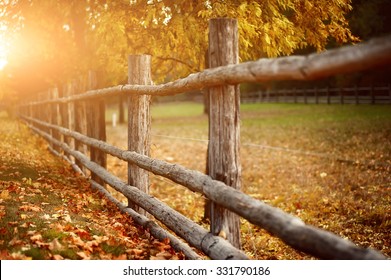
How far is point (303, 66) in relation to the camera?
2348mm

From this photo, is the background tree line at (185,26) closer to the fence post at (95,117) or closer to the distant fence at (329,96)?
the fence post at (95,117)

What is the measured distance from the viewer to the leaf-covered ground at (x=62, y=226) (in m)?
3.47

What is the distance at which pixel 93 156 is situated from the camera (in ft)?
25.2

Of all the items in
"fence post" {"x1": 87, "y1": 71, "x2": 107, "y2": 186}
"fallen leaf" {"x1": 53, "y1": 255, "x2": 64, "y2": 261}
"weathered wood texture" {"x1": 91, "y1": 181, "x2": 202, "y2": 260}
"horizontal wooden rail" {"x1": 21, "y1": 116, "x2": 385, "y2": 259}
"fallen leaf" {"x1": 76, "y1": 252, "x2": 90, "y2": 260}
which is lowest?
"weathered wood texture" {"x1": 91, "y1": 181, "x2": 202, "y2": 260}

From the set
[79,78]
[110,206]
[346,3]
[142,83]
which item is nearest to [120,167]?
[79,78]

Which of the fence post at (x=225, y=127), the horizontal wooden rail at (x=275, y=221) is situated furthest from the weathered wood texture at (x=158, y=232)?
the horizontal wooden rail at (x=275, y=221)

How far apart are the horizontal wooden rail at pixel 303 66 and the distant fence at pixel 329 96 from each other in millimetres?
29152

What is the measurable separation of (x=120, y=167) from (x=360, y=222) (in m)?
7.52

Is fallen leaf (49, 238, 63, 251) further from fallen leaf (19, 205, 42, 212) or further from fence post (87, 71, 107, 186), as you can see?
fence post (87, 71, 107, 186)

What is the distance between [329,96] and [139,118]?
3571 centimetres

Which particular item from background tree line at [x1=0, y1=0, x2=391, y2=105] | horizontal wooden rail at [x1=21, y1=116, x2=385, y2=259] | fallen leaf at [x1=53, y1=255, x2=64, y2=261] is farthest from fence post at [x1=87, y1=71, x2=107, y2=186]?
fallen leaf at [x1=53, y1=255, x2=64, y2=261]

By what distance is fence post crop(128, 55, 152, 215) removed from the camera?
5.37m

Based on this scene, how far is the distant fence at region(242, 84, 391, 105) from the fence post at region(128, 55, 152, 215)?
27.6 metres

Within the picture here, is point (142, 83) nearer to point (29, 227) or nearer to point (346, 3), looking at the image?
point (29, 227)
